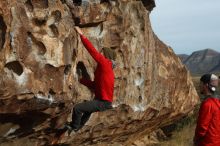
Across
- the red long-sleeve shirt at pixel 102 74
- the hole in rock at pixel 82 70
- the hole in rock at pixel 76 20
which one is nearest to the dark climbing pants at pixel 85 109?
the red long-sleeve shirt at pixel 102 74

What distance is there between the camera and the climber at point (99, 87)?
10930mm

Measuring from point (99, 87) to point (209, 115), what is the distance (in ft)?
11.3

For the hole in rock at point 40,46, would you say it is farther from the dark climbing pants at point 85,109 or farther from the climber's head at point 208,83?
the climber's head at point 208,83

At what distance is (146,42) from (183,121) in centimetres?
846

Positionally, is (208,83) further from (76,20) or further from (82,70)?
(82,70)

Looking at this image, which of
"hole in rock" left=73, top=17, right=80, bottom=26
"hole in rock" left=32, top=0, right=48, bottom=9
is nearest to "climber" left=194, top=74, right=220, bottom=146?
"hole in rock" left=32, top=0, right=48, bottom=9

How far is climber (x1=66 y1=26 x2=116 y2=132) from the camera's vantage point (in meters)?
10.9

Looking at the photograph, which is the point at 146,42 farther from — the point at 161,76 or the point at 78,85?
the point at 78,85

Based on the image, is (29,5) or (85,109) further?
(85,109)

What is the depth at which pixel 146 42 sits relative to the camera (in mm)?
15586

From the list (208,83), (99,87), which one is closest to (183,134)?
(99,87)

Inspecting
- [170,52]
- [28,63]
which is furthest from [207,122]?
[170,52]

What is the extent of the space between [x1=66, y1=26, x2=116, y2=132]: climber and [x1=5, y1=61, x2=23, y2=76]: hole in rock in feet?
5.04

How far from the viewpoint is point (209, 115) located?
26.7ft
